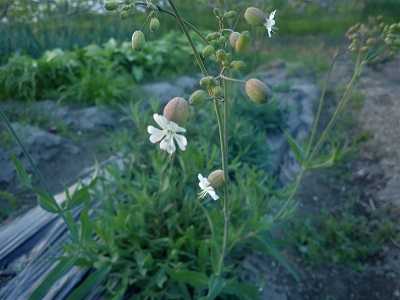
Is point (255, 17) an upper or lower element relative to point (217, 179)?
upper

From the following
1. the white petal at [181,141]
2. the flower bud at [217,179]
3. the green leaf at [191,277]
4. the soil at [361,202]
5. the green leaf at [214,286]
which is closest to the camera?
the white petal at [181,141]

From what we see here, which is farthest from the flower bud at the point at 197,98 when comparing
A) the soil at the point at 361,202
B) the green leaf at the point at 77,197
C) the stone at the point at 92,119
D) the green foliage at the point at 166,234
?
the stone at the point at 92,119

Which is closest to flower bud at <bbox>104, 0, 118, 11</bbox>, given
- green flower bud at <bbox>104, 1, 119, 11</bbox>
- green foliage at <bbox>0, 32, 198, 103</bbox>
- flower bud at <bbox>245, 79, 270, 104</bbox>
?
green flower bud at <bbox>104, 1, 119, 11</bbox>

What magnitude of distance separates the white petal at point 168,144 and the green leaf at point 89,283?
67 cm

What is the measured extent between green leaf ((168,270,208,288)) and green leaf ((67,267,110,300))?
0.74 feet

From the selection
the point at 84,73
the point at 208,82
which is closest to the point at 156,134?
the point at 208,82

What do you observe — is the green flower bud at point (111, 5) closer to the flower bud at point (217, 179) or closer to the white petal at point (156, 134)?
the white petal at point (156, 134)

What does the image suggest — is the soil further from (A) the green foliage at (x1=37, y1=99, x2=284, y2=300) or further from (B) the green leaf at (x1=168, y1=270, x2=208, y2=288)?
(B) the green leaf at (x1=168, y1=270, x2=208, y2=288)

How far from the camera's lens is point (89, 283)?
156 cm

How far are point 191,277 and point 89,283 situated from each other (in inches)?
12.8

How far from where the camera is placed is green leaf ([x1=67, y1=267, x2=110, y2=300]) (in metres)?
1.53

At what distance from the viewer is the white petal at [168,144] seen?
1.09 meters

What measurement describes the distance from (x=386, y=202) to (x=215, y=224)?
49.8 inches

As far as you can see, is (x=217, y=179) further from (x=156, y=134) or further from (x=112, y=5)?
(x=112, y=5)
